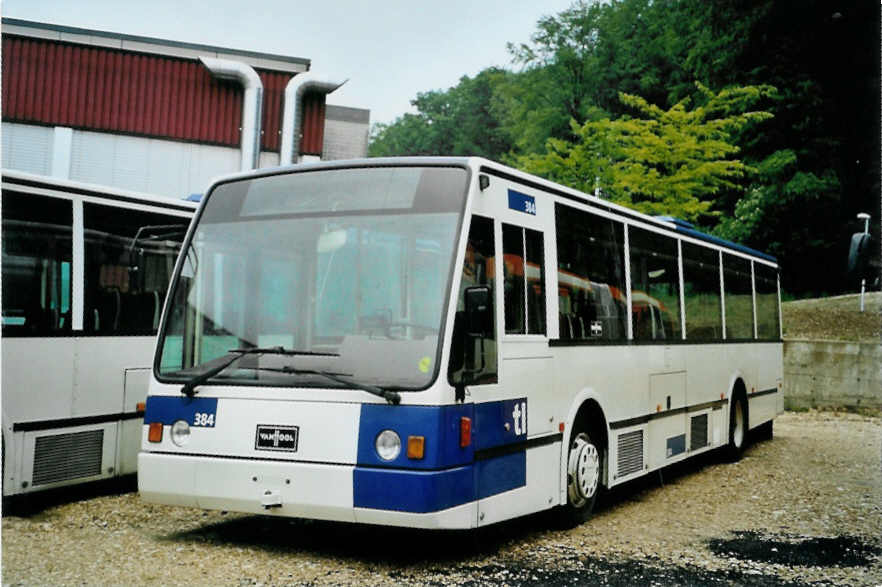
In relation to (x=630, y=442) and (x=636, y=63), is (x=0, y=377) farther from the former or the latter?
(x=636, y=63)

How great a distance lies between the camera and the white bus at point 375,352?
243 inches

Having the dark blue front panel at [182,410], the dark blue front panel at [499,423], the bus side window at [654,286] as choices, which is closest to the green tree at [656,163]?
the bus side window at [654,286]

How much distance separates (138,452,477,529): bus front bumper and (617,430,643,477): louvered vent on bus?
309cm

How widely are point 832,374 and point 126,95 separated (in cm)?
1821

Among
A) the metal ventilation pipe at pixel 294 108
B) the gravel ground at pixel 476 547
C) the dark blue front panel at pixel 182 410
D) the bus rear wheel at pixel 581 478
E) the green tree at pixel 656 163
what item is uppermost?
the metal ventilation pipe at pixel 294 108

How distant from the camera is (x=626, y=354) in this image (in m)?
9.42

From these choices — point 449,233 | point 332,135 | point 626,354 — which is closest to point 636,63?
point 332,135

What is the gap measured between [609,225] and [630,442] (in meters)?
2.12

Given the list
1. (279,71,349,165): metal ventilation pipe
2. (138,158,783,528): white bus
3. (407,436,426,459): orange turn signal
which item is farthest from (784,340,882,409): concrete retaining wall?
(407,436,426,459): orange turn signal

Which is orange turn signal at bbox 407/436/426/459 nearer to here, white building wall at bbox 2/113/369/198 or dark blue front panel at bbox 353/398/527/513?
dark blue front panel at bbox 353/398/527/513

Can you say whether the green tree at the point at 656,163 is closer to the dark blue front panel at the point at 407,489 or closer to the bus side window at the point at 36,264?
the bus side window at the point at 36,264

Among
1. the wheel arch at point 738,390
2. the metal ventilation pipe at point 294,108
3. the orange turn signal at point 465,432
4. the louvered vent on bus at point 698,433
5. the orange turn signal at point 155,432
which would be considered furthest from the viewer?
the metal ventilation pipe at point 294,108

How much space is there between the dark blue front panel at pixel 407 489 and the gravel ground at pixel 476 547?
520 millimetres

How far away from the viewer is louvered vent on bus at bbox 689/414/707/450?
1138 centimetres
